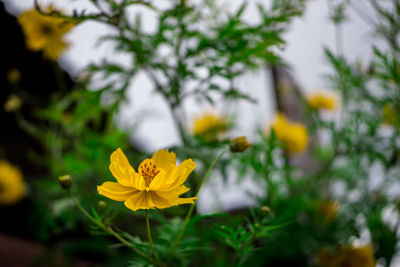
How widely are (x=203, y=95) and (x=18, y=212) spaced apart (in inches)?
32.1

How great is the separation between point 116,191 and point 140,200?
0.02 m

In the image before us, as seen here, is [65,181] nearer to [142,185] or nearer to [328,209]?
[142,185]

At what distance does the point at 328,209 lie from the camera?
653 millimetres

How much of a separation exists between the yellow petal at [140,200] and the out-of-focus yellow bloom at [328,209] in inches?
19.5

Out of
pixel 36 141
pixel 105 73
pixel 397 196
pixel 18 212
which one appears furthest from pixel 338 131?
pixel 36 141

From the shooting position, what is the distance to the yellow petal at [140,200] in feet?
0.74

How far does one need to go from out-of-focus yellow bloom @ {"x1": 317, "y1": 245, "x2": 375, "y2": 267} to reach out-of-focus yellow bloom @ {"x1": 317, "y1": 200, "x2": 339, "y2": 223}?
126 mm

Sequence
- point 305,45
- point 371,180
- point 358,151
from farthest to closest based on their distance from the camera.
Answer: point 305,45, point 371,180, point 358,151

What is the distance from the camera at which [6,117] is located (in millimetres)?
1021

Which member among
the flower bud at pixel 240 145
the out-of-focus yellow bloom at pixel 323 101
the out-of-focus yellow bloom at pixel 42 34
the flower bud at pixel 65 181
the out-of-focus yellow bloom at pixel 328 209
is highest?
the out-of-focus yellow bloom at pixel 42 34

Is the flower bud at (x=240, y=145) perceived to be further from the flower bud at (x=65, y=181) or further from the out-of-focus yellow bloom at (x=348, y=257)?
the out-of-focus yellow bloom at (x=348, y=257)

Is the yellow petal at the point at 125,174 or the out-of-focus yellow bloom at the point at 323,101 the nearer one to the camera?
the yellow petal at the point at 125,174

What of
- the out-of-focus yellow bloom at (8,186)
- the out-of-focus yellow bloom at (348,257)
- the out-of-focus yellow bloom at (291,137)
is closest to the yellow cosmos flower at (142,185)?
the out-of-focus yellow bloom at (348,257)

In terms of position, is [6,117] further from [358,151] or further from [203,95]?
[358,151]
